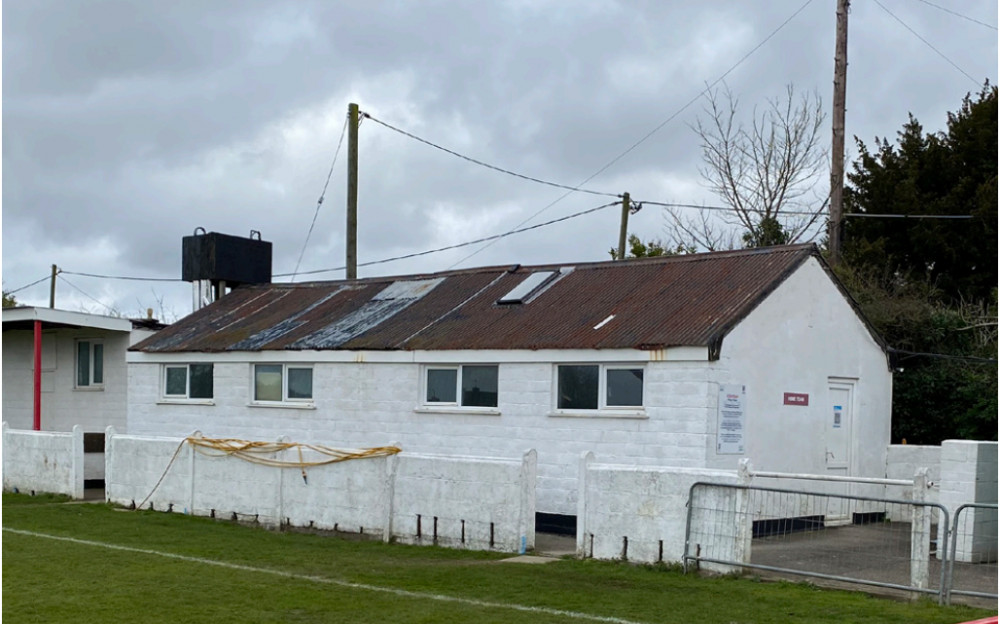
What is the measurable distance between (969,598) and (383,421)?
1027 centimetres

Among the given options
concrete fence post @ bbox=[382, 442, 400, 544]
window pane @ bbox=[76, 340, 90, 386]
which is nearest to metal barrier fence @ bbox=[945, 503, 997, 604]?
concrete fence post @ bbox=[382, 442, 400, 544]

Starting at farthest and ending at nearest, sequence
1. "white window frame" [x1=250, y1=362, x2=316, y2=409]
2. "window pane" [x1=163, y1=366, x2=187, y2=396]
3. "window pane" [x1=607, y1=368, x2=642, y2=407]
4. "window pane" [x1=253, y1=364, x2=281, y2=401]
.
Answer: "window pane" [x1=163, y1=366, x2=187, y2=396] → "window pane" [x1=253, y1=364, x2=281, y2=401] → "white window frame" [x1=250, y1=362, x2=316, y2=409] → "window pane" [x1=607, y1=368, x2=642, y2=407]

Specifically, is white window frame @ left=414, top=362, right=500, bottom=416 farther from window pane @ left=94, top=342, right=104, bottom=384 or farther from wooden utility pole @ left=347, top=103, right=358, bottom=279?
window pane @ left=94, top=342, right=104, bottom=384

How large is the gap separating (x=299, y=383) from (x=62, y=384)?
812 cm

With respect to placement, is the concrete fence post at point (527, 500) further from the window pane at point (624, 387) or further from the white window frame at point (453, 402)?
the white window frame at point (453, 402)

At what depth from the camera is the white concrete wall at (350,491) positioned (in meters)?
14.6

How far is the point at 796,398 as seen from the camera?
17.4 metres

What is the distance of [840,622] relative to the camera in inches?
395

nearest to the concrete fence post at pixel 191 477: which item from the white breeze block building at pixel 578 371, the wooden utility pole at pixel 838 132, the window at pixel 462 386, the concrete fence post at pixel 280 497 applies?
the concrete fence post at pixel 280 497

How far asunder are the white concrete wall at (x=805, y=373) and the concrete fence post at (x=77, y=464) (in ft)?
36.6

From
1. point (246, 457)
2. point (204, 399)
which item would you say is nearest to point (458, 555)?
point (246, 457)

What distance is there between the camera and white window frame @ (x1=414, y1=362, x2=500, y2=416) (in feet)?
59.5

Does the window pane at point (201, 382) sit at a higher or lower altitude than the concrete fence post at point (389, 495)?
higher

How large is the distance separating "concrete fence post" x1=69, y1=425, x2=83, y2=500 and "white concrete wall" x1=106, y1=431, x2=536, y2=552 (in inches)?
40.9
